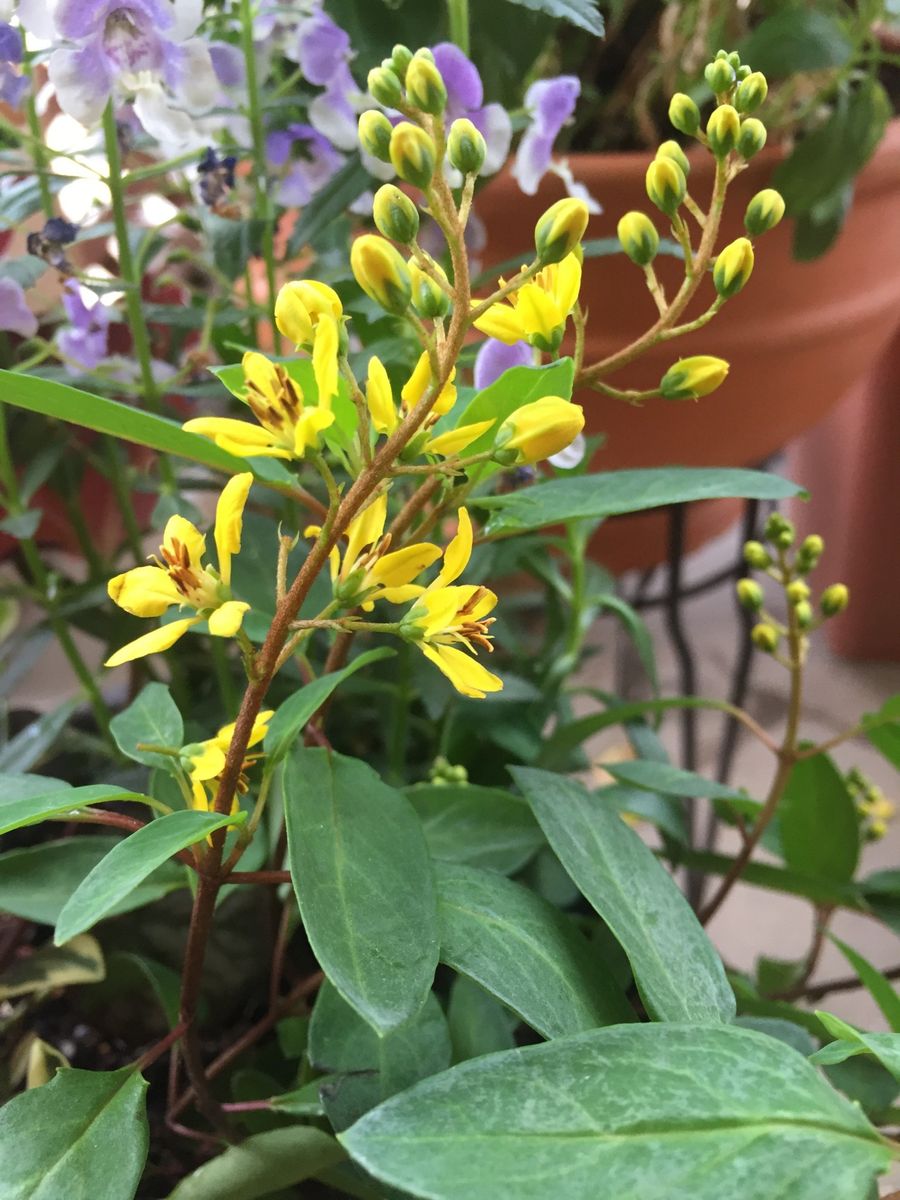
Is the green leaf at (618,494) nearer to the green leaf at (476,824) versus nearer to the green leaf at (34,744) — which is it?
the green leaf at (476,824)

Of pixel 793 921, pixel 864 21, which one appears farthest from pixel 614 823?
pixel 793 921

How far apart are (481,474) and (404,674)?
7.3 inches

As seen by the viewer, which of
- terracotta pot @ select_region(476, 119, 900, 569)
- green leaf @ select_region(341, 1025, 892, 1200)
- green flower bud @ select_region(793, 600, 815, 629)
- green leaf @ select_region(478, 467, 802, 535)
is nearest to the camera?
green leaf @ select_region(341, 1025, 892, 1200)

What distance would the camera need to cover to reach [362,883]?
25 centimetres

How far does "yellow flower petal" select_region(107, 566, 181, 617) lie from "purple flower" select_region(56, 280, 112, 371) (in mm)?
238

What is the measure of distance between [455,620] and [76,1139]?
17 cm

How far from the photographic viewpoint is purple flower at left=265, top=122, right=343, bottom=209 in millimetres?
456

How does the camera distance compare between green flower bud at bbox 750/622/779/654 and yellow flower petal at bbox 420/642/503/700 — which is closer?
yellow flower petal at bbox 420/642/503/700

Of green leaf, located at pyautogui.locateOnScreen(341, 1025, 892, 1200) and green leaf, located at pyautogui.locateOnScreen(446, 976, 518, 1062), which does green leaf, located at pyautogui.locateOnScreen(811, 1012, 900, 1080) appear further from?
green leaf, located at pyautogui.locateOnScreen(446, 976, 518, 1062)

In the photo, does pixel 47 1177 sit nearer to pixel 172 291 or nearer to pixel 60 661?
pixel 172 291

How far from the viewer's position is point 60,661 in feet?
3.33

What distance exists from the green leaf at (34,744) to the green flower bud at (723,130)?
0.38m

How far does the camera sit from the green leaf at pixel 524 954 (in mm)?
246

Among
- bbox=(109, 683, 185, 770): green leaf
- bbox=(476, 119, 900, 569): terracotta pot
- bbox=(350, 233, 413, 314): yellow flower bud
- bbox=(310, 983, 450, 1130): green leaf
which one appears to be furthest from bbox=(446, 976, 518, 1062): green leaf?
bbox=(476, 119, 900, 569): terracotta pot
